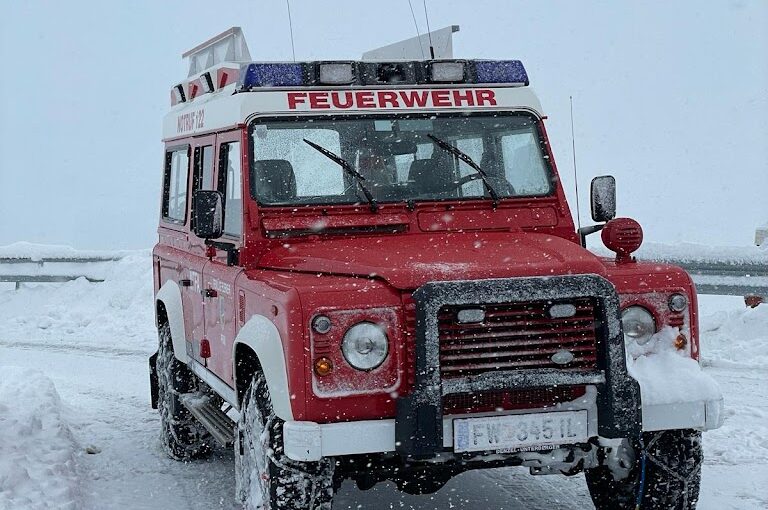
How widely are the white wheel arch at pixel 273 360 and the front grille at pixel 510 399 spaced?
2.23ft

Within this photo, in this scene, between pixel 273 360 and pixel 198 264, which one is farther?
pixel 198 264

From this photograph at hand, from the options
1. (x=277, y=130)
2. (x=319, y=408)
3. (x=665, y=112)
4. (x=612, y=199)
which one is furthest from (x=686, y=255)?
(x=665, y=112)

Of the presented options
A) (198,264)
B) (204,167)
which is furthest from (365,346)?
(204,167)

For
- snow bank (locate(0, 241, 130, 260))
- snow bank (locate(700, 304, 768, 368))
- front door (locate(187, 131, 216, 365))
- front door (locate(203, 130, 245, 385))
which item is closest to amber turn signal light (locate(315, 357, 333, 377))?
front door (locate(203, 130, 245, 385))

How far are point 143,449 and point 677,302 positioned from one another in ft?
14.7

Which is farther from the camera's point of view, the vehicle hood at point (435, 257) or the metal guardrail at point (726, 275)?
the metal guardrail at point (726, 275)

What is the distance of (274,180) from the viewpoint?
579 centimetres

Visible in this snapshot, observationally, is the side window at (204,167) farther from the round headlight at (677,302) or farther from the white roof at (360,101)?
the round headlight at (677,302)

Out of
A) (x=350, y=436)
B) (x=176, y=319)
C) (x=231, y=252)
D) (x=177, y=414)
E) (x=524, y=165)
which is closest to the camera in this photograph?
(x=350, y=436)

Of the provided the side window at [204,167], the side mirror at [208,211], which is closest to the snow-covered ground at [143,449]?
the side mirror at [208,211]

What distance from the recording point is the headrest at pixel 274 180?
18.9 feet

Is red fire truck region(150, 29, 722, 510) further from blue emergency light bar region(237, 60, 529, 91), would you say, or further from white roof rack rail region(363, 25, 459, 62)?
white roof rack rail region(363, 25, 459, 62)

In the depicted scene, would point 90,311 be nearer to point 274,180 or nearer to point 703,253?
point 703,253

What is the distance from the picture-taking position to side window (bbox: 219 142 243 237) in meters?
5.84
